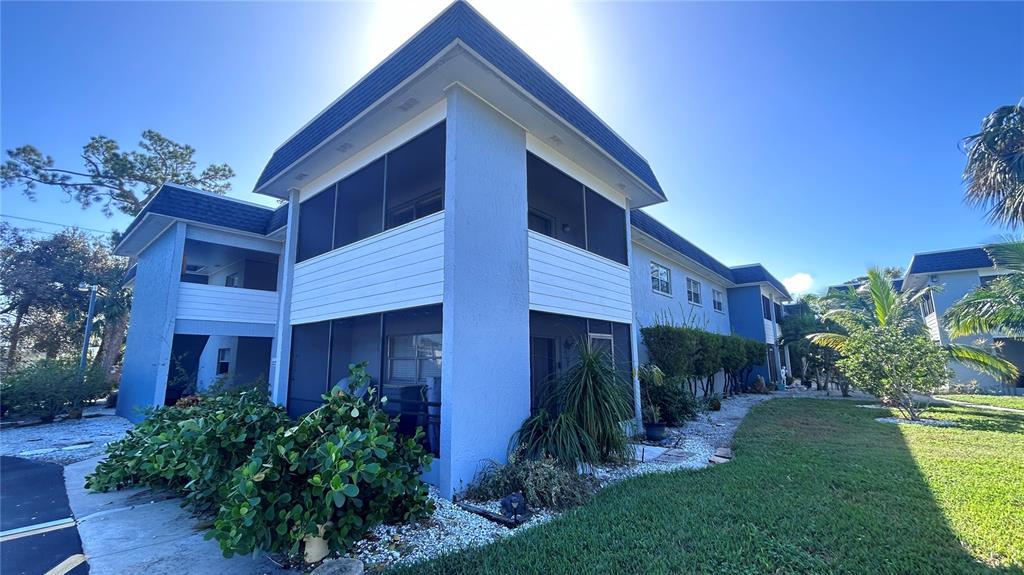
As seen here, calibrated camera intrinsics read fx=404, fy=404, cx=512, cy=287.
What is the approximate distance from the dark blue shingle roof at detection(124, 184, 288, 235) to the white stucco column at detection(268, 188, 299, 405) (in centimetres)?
217

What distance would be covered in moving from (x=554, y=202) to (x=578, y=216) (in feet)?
2.45

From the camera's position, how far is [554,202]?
9.23 m

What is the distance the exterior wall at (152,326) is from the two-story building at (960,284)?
28.0 m

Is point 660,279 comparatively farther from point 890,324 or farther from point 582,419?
point 582,419

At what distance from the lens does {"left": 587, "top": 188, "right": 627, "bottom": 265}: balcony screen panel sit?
944 cm

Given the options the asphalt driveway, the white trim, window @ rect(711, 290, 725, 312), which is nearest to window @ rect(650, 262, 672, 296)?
the white trim

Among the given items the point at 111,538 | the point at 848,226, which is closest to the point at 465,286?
the point at 111,538

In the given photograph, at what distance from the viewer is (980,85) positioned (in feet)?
38.0

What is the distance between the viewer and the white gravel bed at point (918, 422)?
9.36 metres

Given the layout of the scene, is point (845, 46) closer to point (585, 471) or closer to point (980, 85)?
point (980, 85)

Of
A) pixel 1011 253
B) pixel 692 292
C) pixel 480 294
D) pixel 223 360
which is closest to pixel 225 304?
pixel 223 360

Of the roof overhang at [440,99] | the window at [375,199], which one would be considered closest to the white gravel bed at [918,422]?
the roof overhang at [440,99]

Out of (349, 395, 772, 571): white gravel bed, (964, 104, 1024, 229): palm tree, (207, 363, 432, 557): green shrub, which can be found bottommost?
(349, 395, 772, 571): white gravel bed

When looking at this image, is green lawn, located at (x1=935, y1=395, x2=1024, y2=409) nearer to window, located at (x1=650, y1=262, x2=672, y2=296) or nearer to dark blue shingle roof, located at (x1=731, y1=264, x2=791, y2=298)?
dark blue shingle roof, located at (x1=731, y1=264, x2=791, y2=298)
